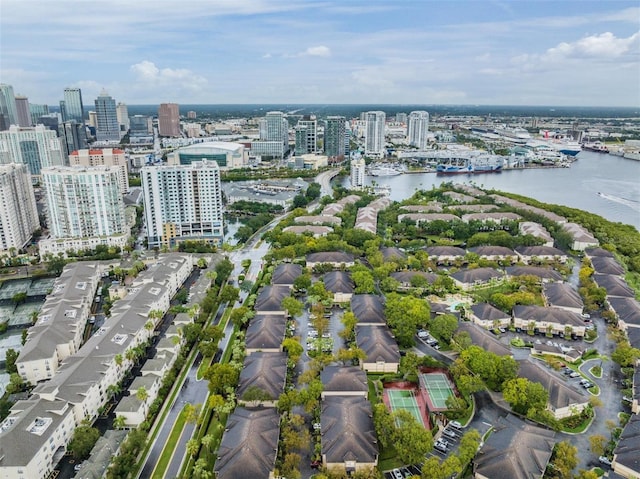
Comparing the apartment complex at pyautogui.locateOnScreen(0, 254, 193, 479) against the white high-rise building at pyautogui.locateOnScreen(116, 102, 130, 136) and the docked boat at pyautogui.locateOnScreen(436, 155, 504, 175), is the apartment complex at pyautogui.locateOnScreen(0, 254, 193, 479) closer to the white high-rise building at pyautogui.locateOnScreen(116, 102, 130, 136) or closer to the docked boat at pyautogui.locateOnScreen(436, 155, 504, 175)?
the docked boat at pyautogui.locateOnScreen(436, 155, 504, 175)

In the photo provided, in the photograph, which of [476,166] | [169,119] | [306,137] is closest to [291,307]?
[306,137]

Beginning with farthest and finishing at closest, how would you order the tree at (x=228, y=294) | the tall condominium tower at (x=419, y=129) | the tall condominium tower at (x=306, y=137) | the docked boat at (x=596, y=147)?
the tall condominium tower at (x=419, y=129) → the docked boat at (x=596, y=147) → the tall condominium tower at (x=306, y=137) → the tree at (x=228, y=294)

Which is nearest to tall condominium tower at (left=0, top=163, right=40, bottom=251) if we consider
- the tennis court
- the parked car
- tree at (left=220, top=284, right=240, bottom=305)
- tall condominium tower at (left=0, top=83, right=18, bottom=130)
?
tree at (left=220, top=284, right=240, bottom=305)

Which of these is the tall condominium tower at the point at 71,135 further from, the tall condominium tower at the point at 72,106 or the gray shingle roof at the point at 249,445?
the gray shingle roof at the point at 249,445

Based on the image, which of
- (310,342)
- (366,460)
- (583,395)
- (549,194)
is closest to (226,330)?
(310,342)

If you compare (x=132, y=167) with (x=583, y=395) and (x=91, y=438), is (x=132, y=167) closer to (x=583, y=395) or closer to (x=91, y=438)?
(x=91, y=438)

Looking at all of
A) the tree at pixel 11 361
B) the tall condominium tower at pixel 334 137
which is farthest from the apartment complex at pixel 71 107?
the tree at pixel 11 361
